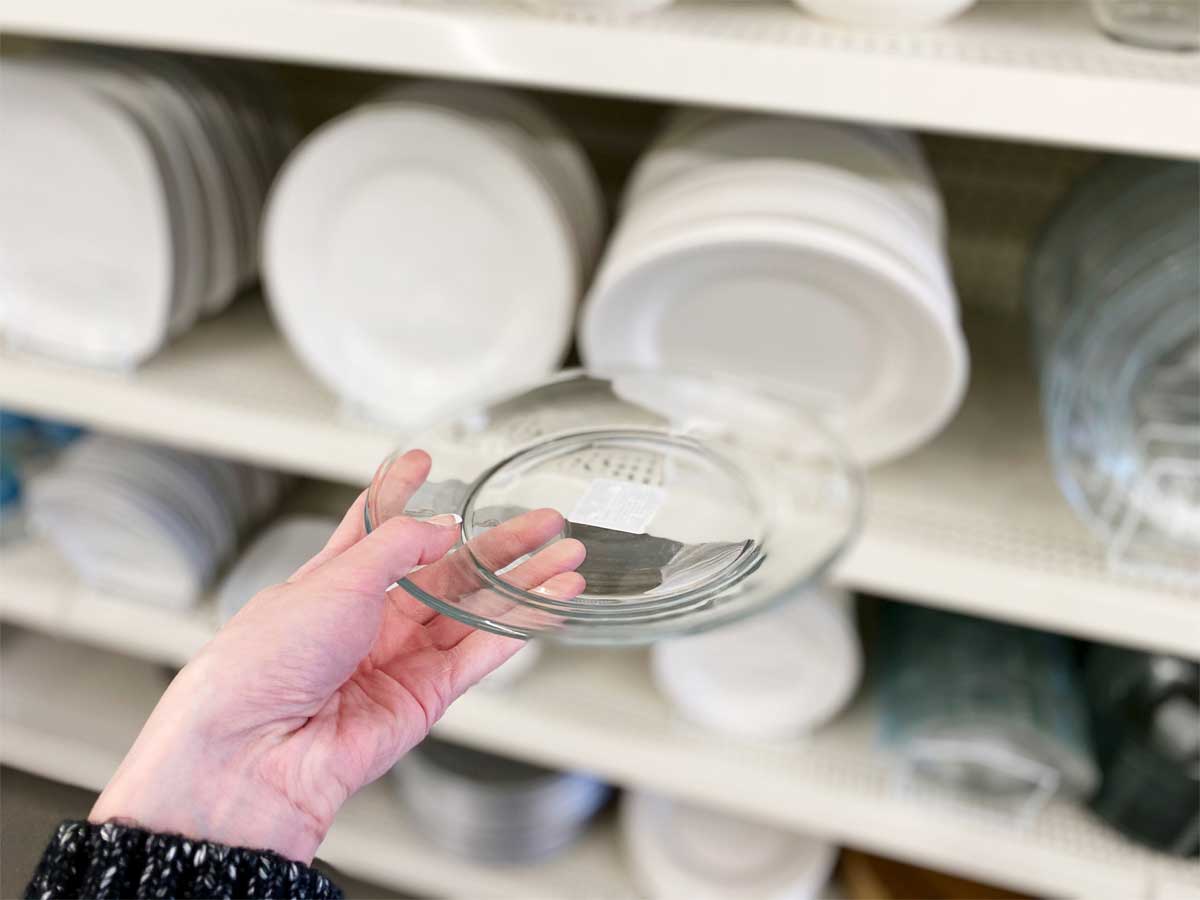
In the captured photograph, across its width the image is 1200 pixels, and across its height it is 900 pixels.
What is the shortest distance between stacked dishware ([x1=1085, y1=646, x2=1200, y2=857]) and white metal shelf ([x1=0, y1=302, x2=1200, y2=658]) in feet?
0.35

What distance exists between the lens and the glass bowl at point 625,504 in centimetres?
35

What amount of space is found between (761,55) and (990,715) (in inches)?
22.5

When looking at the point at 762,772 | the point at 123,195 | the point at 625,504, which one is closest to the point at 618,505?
the point at 625,504

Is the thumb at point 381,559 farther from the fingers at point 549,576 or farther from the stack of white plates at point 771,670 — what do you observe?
the stack of white plates at point 771,670

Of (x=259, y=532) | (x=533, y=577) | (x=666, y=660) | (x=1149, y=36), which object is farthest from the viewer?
(x=259, y=532)

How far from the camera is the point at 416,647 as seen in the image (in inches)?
16.1

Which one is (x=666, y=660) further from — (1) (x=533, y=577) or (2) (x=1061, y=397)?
(1) (x=533, y=577)

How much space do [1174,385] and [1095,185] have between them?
22 cm

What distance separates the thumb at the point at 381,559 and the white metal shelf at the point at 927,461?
0.46 meters

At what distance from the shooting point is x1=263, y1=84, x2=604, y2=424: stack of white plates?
2.42 ft

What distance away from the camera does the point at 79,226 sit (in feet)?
2.81

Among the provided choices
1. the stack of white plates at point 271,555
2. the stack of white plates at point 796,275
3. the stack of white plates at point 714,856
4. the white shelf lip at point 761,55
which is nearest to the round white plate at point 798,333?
the stack of white plates at point 796,275

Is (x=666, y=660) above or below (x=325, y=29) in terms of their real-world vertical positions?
below

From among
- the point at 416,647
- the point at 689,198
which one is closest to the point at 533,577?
the point at 416,647
